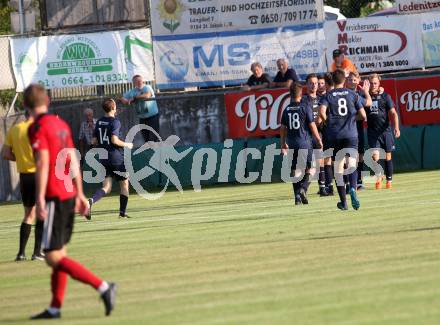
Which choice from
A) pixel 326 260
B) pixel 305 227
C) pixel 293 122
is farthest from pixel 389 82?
pixel 326 260

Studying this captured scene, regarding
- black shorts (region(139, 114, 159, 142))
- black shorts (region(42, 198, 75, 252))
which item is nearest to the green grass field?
black shorts (region(42, 198, 75, 252))

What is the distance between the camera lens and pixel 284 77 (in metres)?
28.2

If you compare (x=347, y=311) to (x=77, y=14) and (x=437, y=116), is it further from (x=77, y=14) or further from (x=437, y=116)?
(x=77, y=14)

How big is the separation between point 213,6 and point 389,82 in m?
5.06

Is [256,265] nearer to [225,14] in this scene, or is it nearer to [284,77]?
[284,77]

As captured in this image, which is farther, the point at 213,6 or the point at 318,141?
the point at 213,6

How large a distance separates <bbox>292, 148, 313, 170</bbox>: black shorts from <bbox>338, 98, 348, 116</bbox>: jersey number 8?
2.32 metres

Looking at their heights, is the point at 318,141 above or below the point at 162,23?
below

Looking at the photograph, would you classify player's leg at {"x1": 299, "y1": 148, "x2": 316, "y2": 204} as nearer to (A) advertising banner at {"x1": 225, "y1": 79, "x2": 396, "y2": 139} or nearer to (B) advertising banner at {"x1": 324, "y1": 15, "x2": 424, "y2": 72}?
(A) advertising banner at {"x1": 225, "y1": 79, "x2": 396, "y2": 139}

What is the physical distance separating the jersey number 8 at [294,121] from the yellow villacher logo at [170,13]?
9.67 m

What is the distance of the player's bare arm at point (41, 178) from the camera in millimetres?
10438

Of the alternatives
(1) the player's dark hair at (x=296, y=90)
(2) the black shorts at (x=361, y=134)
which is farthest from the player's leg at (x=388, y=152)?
(1) the player's dark hair at (x=296, y=90)

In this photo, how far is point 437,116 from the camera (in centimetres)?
2830

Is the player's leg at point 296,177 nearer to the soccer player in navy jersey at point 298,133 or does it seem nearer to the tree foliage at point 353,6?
the soccer player in navy jersey at point 298,133
